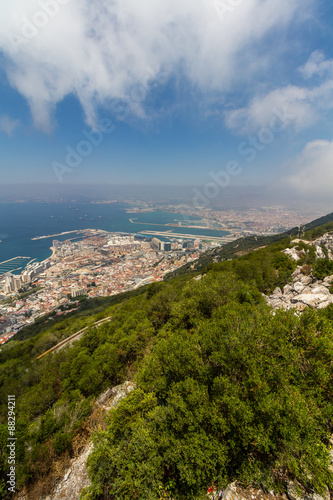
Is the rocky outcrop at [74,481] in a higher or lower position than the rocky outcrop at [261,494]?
lower

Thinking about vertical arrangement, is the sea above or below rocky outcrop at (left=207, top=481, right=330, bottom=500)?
below

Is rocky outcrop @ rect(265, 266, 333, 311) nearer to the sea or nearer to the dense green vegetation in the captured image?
the dense green vegetation

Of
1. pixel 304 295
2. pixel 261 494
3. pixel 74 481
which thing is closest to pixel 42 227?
pixel 74 481

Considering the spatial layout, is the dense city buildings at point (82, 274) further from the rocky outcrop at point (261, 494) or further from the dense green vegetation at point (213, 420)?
the rocky outcrop at point (261, 494)

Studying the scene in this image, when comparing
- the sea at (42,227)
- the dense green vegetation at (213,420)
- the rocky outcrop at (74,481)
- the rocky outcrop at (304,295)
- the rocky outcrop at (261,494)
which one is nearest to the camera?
the rocky outcrop at (261,494)

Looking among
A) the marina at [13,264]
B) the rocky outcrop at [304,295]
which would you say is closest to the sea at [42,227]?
the marina at [13,264]

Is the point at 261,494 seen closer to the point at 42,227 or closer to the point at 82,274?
the point at 82,274

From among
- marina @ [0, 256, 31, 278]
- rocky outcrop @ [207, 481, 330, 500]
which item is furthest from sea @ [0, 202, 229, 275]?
rocky outcrop @ [207, 481, 330, 500]

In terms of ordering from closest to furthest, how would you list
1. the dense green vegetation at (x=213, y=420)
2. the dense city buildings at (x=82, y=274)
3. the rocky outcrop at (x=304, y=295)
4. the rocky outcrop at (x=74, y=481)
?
the dense green vegetation at (x=213, y=420), the rocky outcrop at (x=74, y=481), the rocky outcrop at (x=304, y=295), the dense city buildings at (x=82, y=274)

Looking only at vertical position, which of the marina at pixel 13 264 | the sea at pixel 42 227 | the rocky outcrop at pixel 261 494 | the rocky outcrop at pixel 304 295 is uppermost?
the rocky outcrop at pixel 304 295

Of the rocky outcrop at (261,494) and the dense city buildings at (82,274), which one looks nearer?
the rocky outcrop at (261,494)

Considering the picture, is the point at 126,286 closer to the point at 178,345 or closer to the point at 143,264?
the point at 143,264
